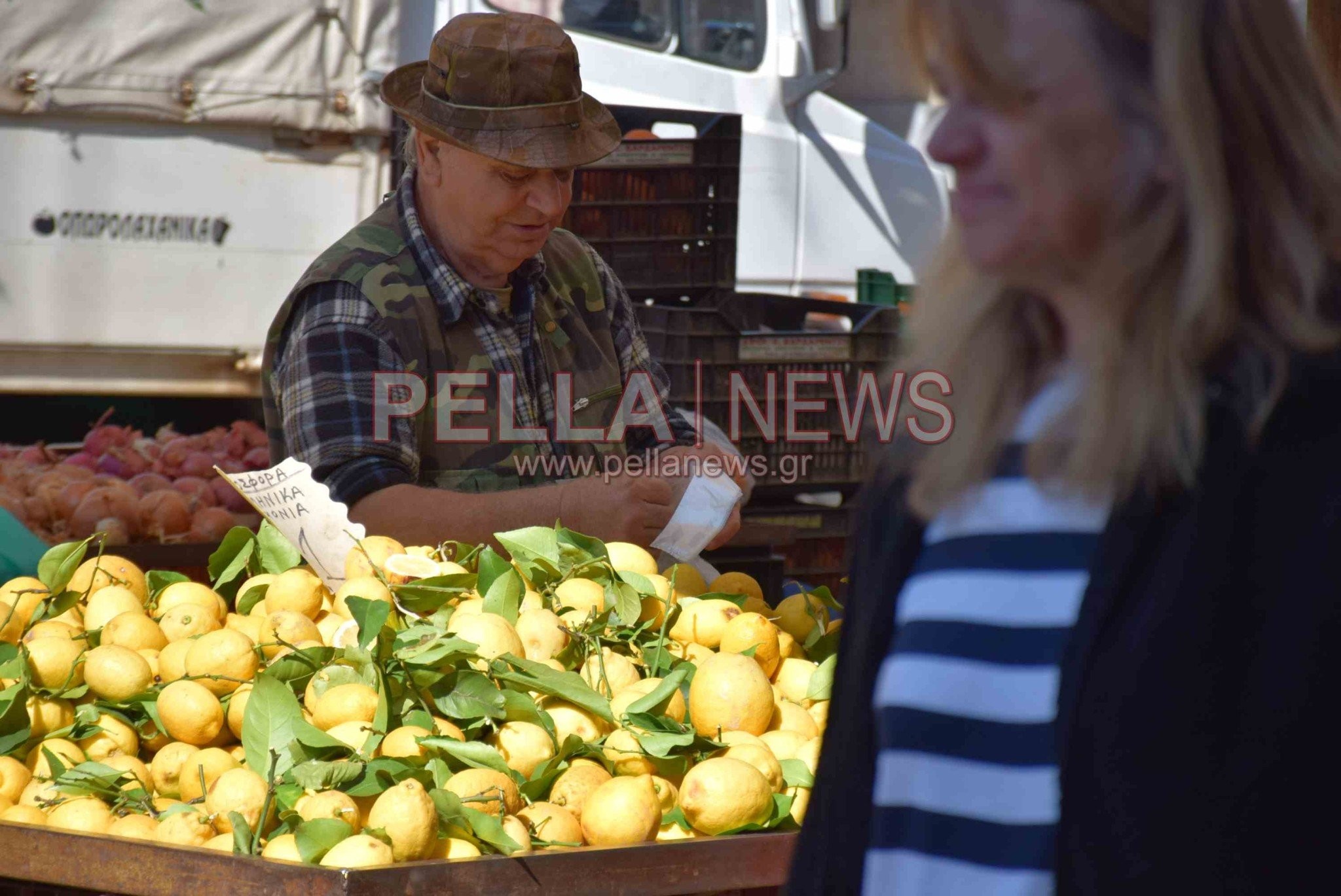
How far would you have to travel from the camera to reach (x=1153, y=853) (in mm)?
829

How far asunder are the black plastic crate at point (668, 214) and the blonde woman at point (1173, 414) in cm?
324

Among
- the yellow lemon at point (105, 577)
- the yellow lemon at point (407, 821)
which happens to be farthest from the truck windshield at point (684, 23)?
the yellow lemon at point (407, 821)

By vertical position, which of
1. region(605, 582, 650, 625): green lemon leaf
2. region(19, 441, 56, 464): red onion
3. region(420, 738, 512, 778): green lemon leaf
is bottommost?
region(19, 441, 56, 464): red onion

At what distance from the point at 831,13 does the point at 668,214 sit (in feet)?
6.50

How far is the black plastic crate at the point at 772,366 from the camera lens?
372 cm

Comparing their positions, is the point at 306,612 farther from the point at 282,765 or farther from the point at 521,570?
the point at 282,765

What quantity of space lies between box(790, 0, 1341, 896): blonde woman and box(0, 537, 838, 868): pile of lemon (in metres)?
0.50

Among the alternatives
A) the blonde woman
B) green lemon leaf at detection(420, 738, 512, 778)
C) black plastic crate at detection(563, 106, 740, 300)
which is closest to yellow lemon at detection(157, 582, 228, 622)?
green lemon leaf at detection(420, 738, 512, 778)

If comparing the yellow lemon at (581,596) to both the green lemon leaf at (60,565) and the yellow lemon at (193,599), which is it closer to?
the yellow lemon at (193,599)

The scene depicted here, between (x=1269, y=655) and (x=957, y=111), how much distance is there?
349 millimetres

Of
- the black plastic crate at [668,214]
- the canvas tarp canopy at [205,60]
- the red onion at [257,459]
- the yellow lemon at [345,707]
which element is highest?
the canvas tarp canopy at [205,60]

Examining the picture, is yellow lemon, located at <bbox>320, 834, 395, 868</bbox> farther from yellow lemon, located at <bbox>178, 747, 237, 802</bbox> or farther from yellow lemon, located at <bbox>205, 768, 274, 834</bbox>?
yellow lemon, located at <bbox>178, 747, 237, 802</bbox>

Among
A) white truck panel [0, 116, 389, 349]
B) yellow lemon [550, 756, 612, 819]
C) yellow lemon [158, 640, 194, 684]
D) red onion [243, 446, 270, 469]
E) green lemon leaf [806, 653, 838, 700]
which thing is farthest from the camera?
white truck panel [0, 116, 389, 349]

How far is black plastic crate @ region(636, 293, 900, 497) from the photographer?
3.72 meters
